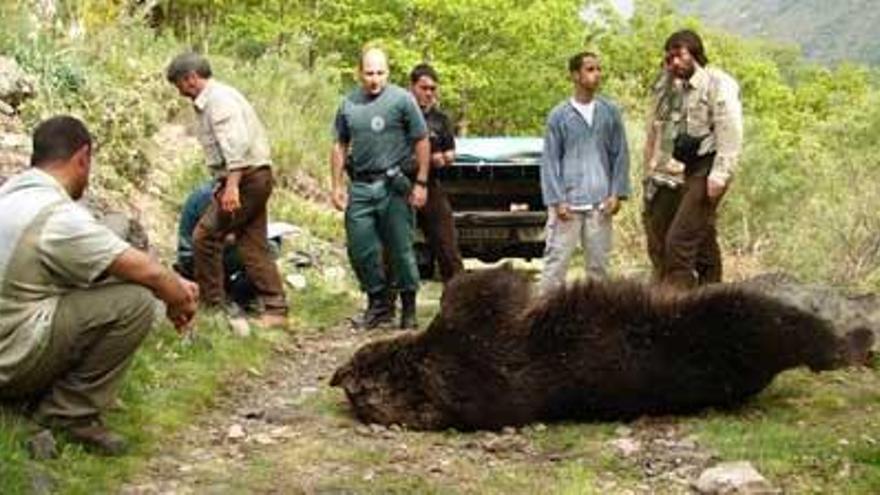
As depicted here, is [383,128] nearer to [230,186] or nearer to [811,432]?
[230,186]

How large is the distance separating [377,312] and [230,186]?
4.74 feet

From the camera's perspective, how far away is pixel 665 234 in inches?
305

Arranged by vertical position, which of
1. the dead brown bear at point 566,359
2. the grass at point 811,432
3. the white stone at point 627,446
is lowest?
the white stone at point 627,446

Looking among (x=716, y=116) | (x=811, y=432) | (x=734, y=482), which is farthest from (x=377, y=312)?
(x=734, y=482)

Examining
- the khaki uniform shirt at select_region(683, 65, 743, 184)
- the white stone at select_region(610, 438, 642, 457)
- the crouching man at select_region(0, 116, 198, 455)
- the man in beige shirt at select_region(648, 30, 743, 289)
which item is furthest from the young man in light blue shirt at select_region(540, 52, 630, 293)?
the crouching man at select_region(0, 116, 198, 455)

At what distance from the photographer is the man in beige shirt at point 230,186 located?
8.03m

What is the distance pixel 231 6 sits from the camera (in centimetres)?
3102

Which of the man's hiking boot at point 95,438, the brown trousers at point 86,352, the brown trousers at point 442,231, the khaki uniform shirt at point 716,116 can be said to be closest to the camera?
the brown trousers at point 86,352

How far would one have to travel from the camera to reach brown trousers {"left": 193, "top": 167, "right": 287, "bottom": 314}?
8.22 meters

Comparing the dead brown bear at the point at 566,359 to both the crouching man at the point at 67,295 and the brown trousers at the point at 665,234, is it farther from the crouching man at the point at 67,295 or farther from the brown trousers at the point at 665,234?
the brown trousers at the point at 665,234

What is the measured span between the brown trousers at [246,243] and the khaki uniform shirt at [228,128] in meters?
0.13

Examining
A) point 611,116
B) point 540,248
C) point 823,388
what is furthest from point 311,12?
point 823,388

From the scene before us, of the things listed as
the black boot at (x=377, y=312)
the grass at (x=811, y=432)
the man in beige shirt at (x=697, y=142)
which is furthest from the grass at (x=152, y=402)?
the man in beige shirt at (x=697, y=142)

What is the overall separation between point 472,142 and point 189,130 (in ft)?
11.2
